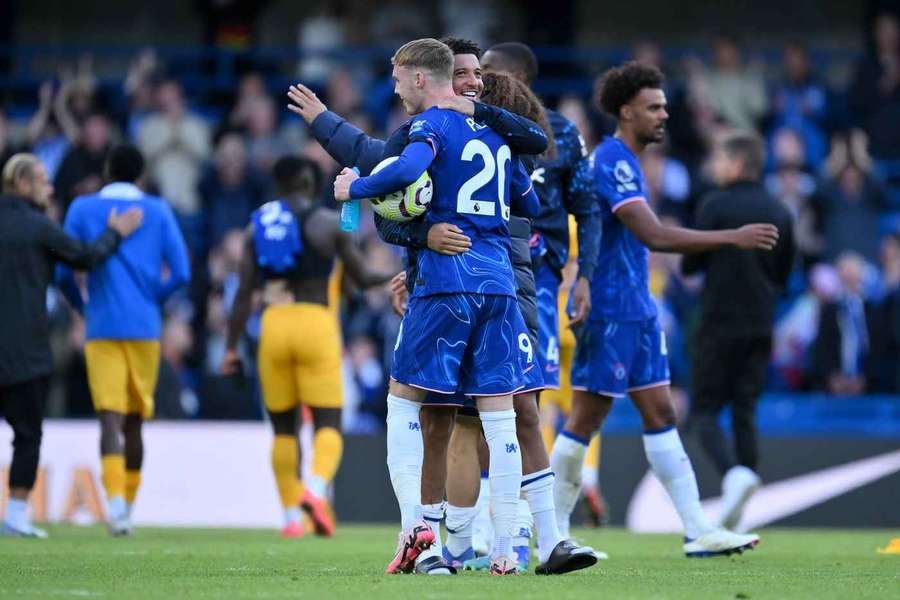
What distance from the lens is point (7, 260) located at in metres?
11.1

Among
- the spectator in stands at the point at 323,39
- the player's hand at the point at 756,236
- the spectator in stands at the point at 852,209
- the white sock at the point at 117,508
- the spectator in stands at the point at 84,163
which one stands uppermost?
the spectator in stands at the point at 323,39

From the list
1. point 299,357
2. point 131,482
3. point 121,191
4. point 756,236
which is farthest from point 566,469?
point 121,191

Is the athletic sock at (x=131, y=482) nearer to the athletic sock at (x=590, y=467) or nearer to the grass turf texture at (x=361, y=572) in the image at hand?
the grass turf texture at (x=361, y=572)

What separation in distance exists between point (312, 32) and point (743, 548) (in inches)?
535

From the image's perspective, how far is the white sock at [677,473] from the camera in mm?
9039

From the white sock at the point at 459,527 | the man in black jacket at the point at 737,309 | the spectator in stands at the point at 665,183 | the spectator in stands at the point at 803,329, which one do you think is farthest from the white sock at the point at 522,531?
the spectator in stands at the point at 665,183

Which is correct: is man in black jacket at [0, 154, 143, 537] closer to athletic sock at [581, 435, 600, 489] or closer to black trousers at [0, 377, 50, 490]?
black trousers at [0, 377, 50, 490]

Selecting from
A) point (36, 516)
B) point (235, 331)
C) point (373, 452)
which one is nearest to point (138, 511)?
point (36, 516)

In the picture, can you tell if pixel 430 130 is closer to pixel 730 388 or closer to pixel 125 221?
pixel 125 221

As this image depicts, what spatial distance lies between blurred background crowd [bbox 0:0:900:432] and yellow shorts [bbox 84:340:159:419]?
10.8ft

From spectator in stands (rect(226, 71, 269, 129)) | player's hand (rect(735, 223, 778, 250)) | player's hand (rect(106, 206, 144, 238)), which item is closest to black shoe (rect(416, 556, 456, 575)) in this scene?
player's hand (rect(735, 223, 778, 250))

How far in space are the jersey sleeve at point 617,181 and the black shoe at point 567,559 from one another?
2263mm

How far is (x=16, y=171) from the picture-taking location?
36.9ft

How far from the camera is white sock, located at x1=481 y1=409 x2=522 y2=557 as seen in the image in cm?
718
